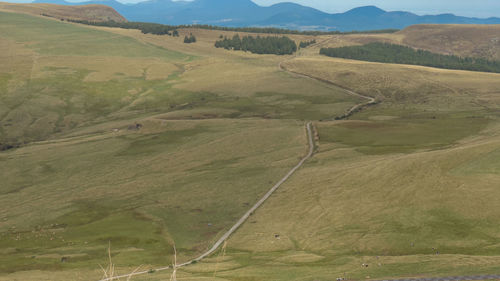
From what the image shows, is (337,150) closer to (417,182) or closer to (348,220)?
(417,182)

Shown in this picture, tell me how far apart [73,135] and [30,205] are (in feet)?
281

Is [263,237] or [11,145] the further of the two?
[11,145]

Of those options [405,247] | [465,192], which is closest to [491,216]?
[465,192]

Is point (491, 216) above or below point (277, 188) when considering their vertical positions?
above

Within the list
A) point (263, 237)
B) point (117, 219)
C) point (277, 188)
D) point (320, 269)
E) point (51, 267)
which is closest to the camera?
point (320, 269)

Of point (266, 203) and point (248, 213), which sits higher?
point (266, 203)

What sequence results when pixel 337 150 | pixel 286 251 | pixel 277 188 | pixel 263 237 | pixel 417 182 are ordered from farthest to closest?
1. pixel 337 150
2. pixel 277 188
3. pixel 417 182
4. pixel 263 237
5. pixel 286 251

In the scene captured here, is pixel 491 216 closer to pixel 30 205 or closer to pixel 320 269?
pixel 320 269

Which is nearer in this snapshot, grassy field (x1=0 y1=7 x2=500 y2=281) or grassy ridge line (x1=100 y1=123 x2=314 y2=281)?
grassy field (x1=0 y1=7 x2=500 y2=281)

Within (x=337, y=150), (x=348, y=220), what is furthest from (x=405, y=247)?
(x=337, y=150)

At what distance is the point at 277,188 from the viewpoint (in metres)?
103

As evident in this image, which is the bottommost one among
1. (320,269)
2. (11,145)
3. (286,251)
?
(11,145)

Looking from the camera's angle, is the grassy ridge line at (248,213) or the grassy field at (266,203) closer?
the grassy field at (266,203)

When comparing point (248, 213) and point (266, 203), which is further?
point (266, 203)
